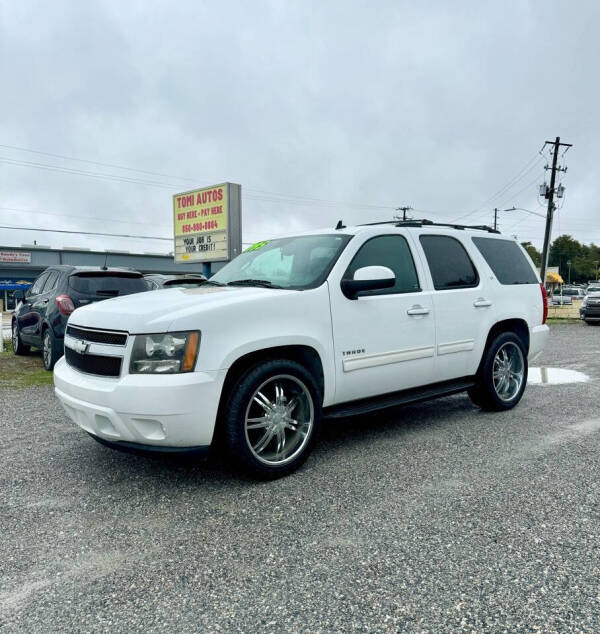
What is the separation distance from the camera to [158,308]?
11.5 ft

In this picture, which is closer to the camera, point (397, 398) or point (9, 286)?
point (397, 398)

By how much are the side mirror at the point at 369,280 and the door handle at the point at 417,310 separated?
56 centimetres

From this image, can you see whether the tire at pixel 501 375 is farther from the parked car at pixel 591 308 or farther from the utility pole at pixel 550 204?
the utility pole at pixel 550 204

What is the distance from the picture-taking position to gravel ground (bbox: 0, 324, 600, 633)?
7.43 feet

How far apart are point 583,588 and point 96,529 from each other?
98.9 inches

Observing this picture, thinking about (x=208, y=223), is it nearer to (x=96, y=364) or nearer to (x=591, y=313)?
(x=96, y=364)

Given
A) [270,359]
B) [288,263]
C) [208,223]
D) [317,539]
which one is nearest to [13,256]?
[208,223]

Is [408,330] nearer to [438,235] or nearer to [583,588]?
[438,235]

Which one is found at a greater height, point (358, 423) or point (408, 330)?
point (408, 330)

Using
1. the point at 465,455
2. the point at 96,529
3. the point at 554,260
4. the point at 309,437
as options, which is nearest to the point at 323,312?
the point at 309,437

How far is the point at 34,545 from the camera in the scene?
2885 millimetres

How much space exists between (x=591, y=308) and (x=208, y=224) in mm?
14437

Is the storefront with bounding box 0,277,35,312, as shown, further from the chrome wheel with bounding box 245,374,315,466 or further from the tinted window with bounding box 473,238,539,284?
the chrome wheel with bounding box 245,374,315,466

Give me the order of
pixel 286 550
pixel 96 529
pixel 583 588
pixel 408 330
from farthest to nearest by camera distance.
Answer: pixel 408 330
pixel 96 529
pixel 286 550
pixel 583 588
